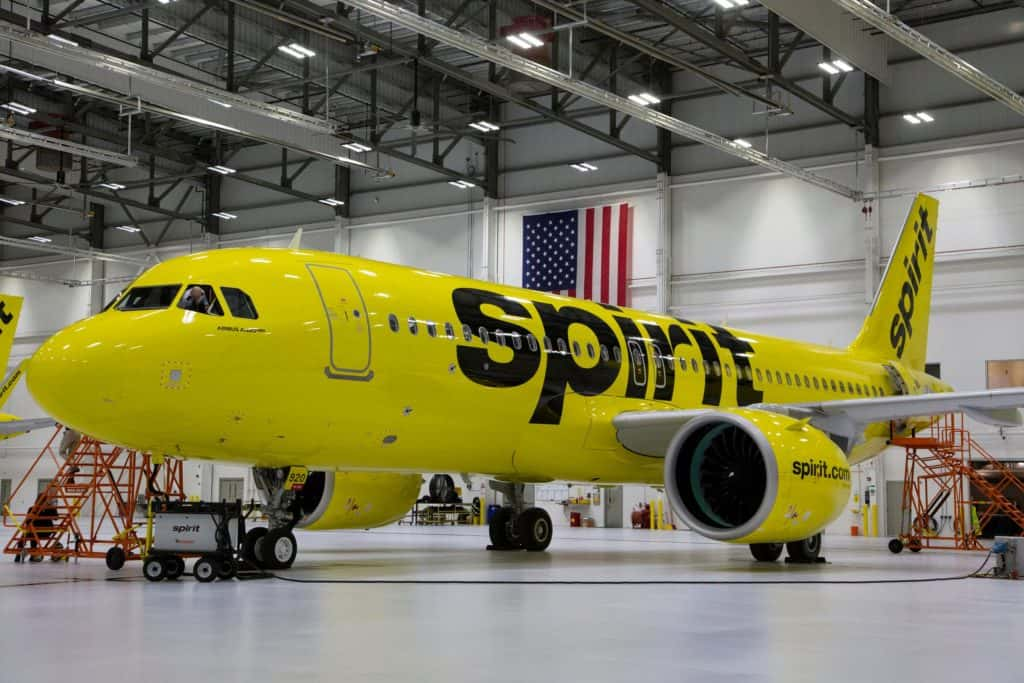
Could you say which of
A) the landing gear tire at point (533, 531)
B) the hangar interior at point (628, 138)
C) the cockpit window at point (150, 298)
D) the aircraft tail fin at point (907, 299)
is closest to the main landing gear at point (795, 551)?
the landing gear tire at point (533, 531)

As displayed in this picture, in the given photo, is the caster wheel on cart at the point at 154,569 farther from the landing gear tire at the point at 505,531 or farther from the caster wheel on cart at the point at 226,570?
the landing gear tire at the point at 505,531

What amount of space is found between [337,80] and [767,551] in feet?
62.6

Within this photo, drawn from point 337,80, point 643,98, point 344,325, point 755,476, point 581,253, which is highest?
point 337,80

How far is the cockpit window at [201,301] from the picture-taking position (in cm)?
1018

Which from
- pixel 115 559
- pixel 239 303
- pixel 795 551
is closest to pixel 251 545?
pixel 115 559

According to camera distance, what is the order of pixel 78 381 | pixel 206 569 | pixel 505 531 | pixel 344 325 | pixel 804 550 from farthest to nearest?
pixel 505 531
pixel 804 550
pixel 344 325
pixel 206 569
pixel 78 381

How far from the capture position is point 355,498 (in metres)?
14.1

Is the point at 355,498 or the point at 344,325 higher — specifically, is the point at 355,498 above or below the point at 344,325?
below

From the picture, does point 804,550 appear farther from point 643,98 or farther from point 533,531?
point 643,98

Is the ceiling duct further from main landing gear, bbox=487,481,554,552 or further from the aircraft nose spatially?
the aircraft nose

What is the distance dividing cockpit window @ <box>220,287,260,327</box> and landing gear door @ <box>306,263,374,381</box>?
703 mm

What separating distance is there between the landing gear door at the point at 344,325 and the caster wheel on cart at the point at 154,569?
224 cm

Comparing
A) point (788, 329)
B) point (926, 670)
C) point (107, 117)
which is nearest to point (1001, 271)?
point (788, 329)

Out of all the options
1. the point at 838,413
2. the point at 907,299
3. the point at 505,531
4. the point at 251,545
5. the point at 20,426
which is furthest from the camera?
the point at 907,299
